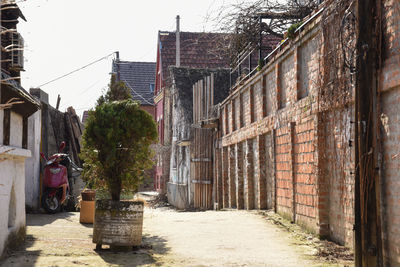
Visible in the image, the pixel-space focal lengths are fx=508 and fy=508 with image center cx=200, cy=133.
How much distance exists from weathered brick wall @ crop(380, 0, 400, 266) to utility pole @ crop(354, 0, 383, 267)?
0.10 m

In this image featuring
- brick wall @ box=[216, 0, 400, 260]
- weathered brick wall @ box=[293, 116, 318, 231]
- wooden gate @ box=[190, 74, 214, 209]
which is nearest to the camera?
brick wall @ box=[216, 0, 400, 260]

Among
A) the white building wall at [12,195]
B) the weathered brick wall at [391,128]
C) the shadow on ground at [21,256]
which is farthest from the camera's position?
the white building wall at [12,195]

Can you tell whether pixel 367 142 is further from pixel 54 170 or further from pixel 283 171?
pixel 54 170

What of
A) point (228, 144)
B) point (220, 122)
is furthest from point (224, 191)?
point (220, 122)

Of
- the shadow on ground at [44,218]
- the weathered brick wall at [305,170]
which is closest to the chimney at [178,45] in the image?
the shadow on ground at [44,218]

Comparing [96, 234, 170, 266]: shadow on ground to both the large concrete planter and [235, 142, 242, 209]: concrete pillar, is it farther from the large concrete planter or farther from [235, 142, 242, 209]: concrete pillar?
[235, 142, 242, 209]: concrete pillar

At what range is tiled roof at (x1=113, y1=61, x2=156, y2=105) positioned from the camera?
131 feet

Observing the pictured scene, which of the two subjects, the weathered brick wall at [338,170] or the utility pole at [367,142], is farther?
the weathered brick wall at [338,170]

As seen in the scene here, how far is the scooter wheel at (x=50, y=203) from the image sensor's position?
43.8 ft

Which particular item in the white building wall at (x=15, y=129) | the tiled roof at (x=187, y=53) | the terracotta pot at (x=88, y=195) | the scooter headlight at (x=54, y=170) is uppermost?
the tiled roof at (x=187, y=53)

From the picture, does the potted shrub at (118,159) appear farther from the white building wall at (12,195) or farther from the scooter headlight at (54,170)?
the scooter headlight at (54,170)

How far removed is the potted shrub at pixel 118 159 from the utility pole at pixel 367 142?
3.61m

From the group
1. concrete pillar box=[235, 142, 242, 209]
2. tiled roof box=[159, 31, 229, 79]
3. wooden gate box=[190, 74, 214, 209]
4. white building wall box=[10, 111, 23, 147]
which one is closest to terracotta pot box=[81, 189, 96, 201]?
white building wall box=[10, 111, 23, 147]

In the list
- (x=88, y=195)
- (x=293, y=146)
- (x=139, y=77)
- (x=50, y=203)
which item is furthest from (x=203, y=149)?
(x=139, y=77)
